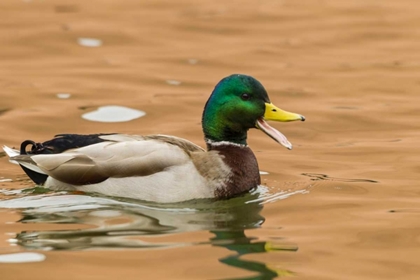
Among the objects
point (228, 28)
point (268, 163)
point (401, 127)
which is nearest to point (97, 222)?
point (268, 163)

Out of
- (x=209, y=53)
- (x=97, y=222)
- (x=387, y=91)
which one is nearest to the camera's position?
(x=97, y=222)

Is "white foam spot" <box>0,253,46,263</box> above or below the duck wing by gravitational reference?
below

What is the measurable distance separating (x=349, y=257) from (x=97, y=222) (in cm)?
194

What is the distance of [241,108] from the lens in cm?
938

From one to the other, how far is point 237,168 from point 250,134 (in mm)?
2843

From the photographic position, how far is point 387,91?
545 inches

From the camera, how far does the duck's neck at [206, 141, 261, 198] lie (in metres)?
9.24

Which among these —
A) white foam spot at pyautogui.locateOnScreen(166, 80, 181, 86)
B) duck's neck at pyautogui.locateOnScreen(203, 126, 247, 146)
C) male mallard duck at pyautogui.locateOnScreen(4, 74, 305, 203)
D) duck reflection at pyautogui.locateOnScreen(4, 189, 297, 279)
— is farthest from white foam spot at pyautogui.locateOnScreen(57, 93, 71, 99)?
duck reflection at pyautogui.locateOnScreen(4, 189, 297, 279)

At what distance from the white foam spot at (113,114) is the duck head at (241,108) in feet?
10.4

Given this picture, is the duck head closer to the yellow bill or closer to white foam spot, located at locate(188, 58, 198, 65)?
the yellow bill

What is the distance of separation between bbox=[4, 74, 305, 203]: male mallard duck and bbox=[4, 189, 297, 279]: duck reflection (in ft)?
0.43

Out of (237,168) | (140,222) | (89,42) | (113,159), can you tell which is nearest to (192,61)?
(89,42)

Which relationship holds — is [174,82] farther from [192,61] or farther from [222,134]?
[222,134]

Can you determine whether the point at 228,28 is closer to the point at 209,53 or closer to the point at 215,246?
the point at 209,53
